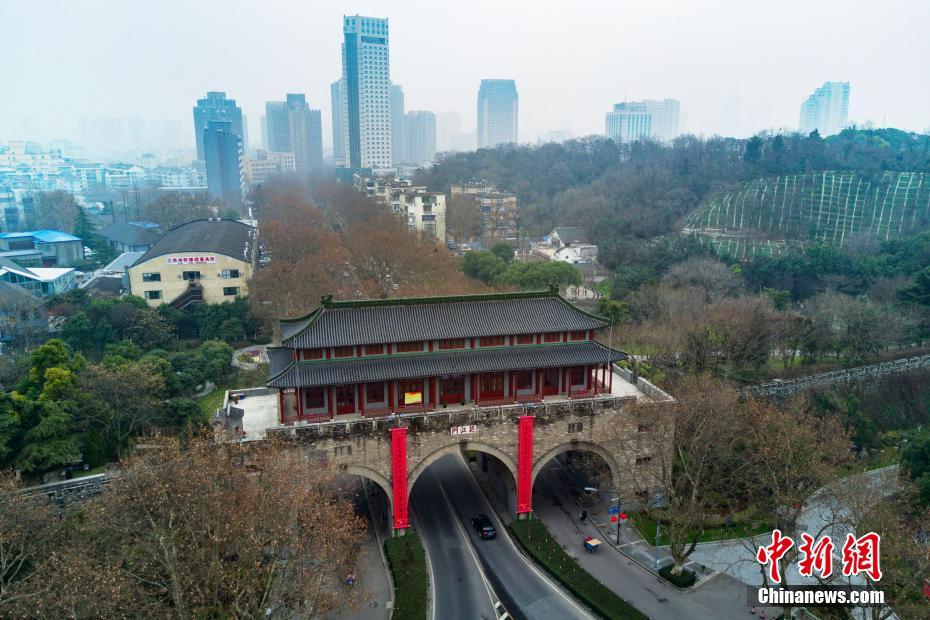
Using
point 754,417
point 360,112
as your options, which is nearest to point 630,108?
point 360,112

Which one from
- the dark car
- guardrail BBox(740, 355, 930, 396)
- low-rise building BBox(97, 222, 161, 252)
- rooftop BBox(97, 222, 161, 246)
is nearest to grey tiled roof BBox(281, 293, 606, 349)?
the dark car

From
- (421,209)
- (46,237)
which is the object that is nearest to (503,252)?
(421,209)

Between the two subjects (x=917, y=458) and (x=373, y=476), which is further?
(x=917, y=458)

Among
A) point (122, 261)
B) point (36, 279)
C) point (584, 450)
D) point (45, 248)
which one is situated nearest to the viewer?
point (584, 450)

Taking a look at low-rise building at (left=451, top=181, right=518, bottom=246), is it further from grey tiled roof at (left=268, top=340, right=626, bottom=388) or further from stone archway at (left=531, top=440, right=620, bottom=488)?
stone archway at (left=531, top=440, right=620, bottom=488)

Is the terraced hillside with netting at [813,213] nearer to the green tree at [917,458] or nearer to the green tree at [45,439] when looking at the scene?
the green tree at [917,458]

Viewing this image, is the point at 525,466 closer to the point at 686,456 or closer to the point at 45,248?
the point at 686,456
